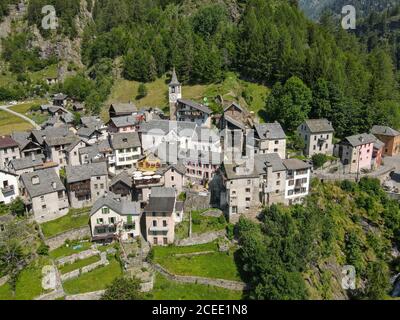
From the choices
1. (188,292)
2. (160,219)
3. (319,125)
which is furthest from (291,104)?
(188,292)

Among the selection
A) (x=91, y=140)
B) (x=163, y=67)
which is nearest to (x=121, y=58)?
→ (x=163, y=67)

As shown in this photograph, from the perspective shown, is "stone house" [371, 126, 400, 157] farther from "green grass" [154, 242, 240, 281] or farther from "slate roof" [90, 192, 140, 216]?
"slate roof" [90, 192, 140, 216]

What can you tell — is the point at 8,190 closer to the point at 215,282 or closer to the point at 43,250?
the point at 43,250

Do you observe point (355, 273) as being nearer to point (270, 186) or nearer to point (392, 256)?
point (392, 256)

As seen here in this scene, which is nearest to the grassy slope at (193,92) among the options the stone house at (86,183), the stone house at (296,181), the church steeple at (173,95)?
the church steeple at (173,95)

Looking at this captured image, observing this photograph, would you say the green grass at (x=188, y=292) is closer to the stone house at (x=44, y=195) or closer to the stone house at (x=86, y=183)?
the stone house at (x=86, y=183)

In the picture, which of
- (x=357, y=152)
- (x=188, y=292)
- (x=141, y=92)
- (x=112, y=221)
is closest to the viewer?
(x=188, y=292)
